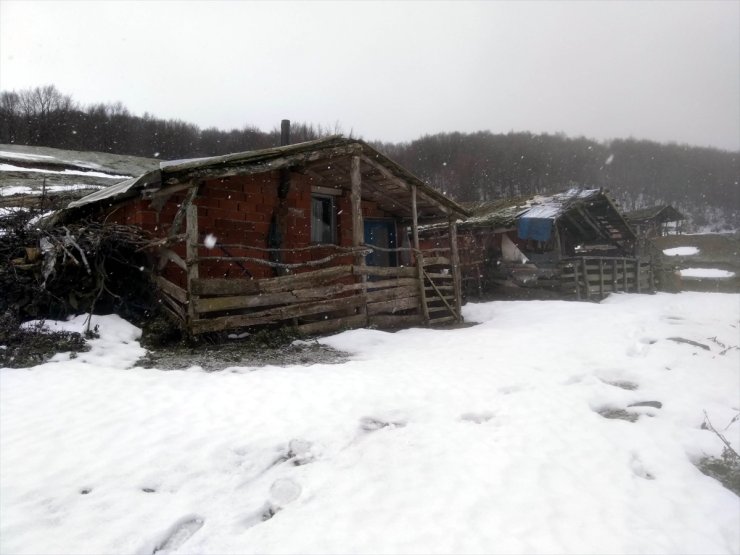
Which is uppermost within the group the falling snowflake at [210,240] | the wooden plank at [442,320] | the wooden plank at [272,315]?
the falling snowflake at [210,240]

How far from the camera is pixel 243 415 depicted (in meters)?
3.75

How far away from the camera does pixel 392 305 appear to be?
8.91 metres

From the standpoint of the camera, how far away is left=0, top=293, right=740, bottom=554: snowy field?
2.40 m

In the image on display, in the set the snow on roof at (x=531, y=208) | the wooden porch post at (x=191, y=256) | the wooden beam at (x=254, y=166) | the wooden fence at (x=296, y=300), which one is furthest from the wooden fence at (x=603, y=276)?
the wooden porch post at (x=191, y=256)

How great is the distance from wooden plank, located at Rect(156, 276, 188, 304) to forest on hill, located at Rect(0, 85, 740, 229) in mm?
26775

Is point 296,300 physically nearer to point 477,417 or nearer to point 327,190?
point 327,190

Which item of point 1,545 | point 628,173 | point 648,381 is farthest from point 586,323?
point 628,173

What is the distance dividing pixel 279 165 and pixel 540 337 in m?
5.40

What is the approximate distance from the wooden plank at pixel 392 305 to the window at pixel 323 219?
2.55 metres

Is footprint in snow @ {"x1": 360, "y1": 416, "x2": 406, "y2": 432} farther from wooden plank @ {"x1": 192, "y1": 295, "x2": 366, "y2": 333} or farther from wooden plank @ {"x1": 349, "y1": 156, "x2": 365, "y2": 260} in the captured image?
wooden plank @ {"x1": 349, "y1": 156, "x2": 365, "y2": 260}

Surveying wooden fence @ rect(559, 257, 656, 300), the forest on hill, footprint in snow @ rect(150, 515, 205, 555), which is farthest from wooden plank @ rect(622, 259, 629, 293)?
the forest on hill

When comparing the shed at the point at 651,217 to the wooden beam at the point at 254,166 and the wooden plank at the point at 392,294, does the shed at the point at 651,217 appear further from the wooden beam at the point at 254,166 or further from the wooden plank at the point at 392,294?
the wooden beam at the point at 254,166

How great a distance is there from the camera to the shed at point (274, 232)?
6852 mm

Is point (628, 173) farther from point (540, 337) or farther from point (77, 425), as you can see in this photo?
point (77, 425)
